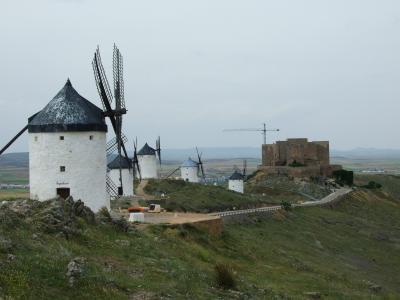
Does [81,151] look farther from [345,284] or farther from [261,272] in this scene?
[345,284]

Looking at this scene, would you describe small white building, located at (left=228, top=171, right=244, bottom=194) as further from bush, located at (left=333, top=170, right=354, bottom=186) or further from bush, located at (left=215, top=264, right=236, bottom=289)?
bush, located at (left=215, top=264, right=236, bottom=289)

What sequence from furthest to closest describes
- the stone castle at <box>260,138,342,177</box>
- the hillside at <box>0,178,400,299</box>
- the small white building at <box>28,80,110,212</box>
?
the stone castle at <box>260,138,342,177</box>
the small white building at <box>28,80,110,212</box>
the hillside at <box>0,178,400,299</box>

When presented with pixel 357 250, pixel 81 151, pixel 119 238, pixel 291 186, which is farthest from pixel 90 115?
pixel 291 186

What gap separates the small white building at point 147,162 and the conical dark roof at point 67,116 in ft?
122

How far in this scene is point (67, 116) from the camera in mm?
25438

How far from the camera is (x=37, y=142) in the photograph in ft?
83.4

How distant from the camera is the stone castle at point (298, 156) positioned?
265ft

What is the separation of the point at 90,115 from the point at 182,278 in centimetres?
1168

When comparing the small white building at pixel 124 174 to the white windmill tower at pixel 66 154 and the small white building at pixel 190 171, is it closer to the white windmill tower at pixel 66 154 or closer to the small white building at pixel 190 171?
the small white building at pixel 190 171

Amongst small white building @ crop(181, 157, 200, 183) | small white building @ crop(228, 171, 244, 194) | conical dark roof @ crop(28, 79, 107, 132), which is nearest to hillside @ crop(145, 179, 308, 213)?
small white building @ crop(228, 171, 244, 194)

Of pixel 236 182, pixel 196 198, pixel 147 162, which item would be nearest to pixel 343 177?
pixel 236 182

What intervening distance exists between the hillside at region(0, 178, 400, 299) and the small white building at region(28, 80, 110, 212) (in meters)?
3.31

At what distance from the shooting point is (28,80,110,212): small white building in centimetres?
2511

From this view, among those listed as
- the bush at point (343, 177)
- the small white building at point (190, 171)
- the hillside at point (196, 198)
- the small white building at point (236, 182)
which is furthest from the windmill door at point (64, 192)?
the bush at point (343, 177)
